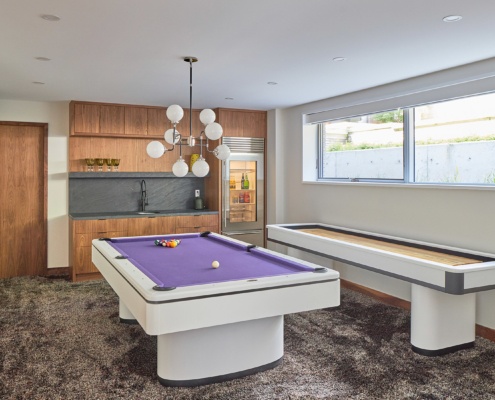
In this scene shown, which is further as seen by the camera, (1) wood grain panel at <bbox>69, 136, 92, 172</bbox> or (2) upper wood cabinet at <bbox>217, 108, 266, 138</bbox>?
(2) upper wood cabinet at <bbox>217, 108, 266, 138</bbox>

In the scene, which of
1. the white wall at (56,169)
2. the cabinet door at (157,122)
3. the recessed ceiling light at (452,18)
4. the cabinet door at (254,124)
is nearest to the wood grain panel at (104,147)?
the white wall at (56,169)

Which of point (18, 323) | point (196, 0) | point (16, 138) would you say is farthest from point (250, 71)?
point (16, 138)

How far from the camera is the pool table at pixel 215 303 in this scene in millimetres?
2561

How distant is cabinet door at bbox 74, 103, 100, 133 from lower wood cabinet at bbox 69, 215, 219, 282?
1221mm

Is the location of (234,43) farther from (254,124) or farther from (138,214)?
(254,124)

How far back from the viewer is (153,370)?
319 cm

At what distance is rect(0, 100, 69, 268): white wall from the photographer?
614 centimetres

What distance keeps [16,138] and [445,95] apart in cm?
519

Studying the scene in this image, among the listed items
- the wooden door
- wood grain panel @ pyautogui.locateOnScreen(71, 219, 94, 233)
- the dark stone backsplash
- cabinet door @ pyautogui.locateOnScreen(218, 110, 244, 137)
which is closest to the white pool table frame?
cabinet door @ pyautogui.locateOnScreen(218, 110, 244, 137)

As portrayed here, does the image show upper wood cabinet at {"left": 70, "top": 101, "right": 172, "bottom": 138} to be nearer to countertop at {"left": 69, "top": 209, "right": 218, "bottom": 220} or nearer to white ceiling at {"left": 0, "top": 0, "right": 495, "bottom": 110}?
white ceiling at {"left": 0, "top": 0, "right": 495, "bottom": 110}

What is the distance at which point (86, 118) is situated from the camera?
608cm

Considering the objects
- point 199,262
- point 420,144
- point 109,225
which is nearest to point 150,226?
point 109,225

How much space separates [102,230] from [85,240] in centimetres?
23

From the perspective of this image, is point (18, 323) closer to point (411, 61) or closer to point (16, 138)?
point (16, 138)
